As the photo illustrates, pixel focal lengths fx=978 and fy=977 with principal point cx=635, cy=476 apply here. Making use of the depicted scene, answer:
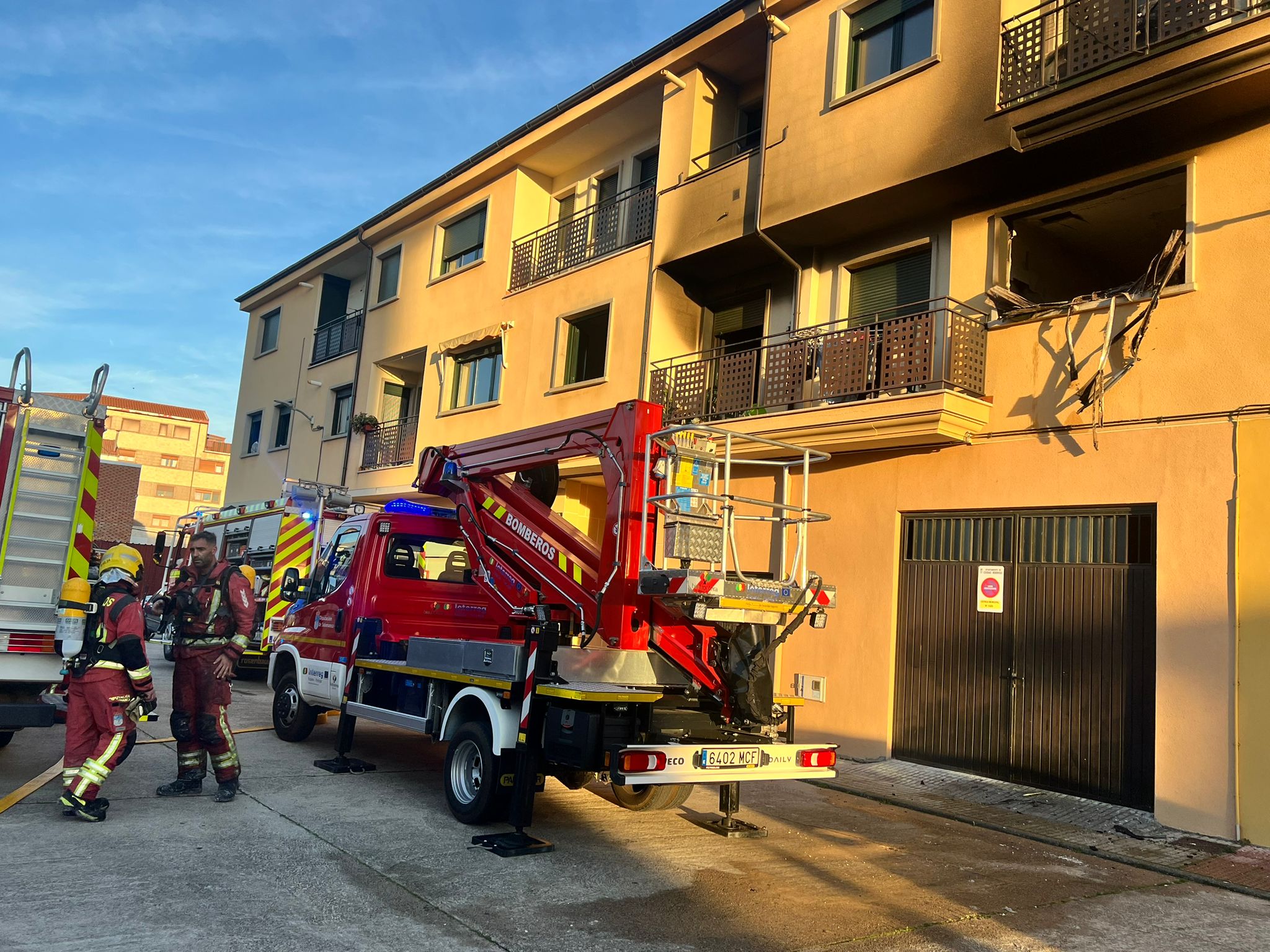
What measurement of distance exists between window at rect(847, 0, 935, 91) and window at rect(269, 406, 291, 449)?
1846 centimetres

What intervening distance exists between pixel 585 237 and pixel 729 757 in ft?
40.9

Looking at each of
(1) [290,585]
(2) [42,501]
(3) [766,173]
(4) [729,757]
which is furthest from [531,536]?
(3) [766,173]

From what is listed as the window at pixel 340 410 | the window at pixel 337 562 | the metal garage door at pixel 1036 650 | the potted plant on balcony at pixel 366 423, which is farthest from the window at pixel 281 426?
the metal garage door at pixel 1036 650

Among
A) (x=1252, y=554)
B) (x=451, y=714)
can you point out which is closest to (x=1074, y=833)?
(x=1252, y=554)

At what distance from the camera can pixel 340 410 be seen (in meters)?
23.9

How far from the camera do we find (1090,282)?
40.3ft

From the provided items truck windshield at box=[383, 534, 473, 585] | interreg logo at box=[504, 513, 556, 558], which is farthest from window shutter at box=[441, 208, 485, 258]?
interreg logo at box=[504, 513, 556, 558]

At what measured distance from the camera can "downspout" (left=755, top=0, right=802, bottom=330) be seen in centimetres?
1274

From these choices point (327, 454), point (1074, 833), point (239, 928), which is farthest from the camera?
point (327, 454)

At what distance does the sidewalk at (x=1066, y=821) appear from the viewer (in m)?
7.20

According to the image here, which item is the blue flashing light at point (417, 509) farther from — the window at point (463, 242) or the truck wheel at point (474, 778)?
the window at point (463, 242)

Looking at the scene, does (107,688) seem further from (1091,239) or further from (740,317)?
(1091,239)

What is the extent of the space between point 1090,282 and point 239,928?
38.5ft

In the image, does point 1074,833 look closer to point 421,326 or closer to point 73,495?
point 73,495
